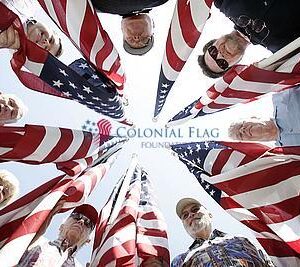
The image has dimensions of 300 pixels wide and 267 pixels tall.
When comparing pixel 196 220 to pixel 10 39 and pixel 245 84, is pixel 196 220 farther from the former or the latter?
pixel 10 39

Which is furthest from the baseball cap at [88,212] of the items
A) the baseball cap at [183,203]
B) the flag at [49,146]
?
the baseball cap at [183,203]

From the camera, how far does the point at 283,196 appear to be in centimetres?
370

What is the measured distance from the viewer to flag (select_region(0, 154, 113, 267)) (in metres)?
3.17

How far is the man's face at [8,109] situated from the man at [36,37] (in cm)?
71

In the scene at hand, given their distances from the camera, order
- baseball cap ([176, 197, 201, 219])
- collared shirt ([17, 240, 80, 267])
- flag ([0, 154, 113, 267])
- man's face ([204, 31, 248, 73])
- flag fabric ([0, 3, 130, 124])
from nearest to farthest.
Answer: flag ([0, 154, 113, 267]) < collared shirt ([17, 240, 80, 267]) < flag fabric ([0, 3, 130, 124]) < man's face ([204, 31, 248, 73]) < baseball cap ([176, 197, 201, 219])

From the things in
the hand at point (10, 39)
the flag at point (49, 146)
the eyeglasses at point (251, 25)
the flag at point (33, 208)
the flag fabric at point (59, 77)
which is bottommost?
the flag at point (33, 208)

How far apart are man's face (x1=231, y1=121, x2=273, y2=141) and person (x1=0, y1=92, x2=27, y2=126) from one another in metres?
2.23

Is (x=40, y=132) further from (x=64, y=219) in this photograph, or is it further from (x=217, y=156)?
(x=217, y=156)

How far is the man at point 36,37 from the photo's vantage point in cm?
412

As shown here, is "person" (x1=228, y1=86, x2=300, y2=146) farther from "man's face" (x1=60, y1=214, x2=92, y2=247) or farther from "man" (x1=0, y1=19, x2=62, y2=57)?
"man" (x1=0, y1=19, x2=62, y2=57)

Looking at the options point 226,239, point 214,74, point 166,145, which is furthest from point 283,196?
point 166,145

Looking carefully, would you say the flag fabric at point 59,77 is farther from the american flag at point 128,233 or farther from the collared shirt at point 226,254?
the collared shirt at point 226,254

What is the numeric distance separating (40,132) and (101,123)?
7.58ft

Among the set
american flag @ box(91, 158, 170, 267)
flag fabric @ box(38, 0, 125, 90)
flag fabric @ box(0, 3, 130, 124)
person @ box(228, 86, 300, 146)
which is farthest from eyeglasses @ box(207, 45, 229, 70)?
american flag @ box(91, 158, 170, 267)
